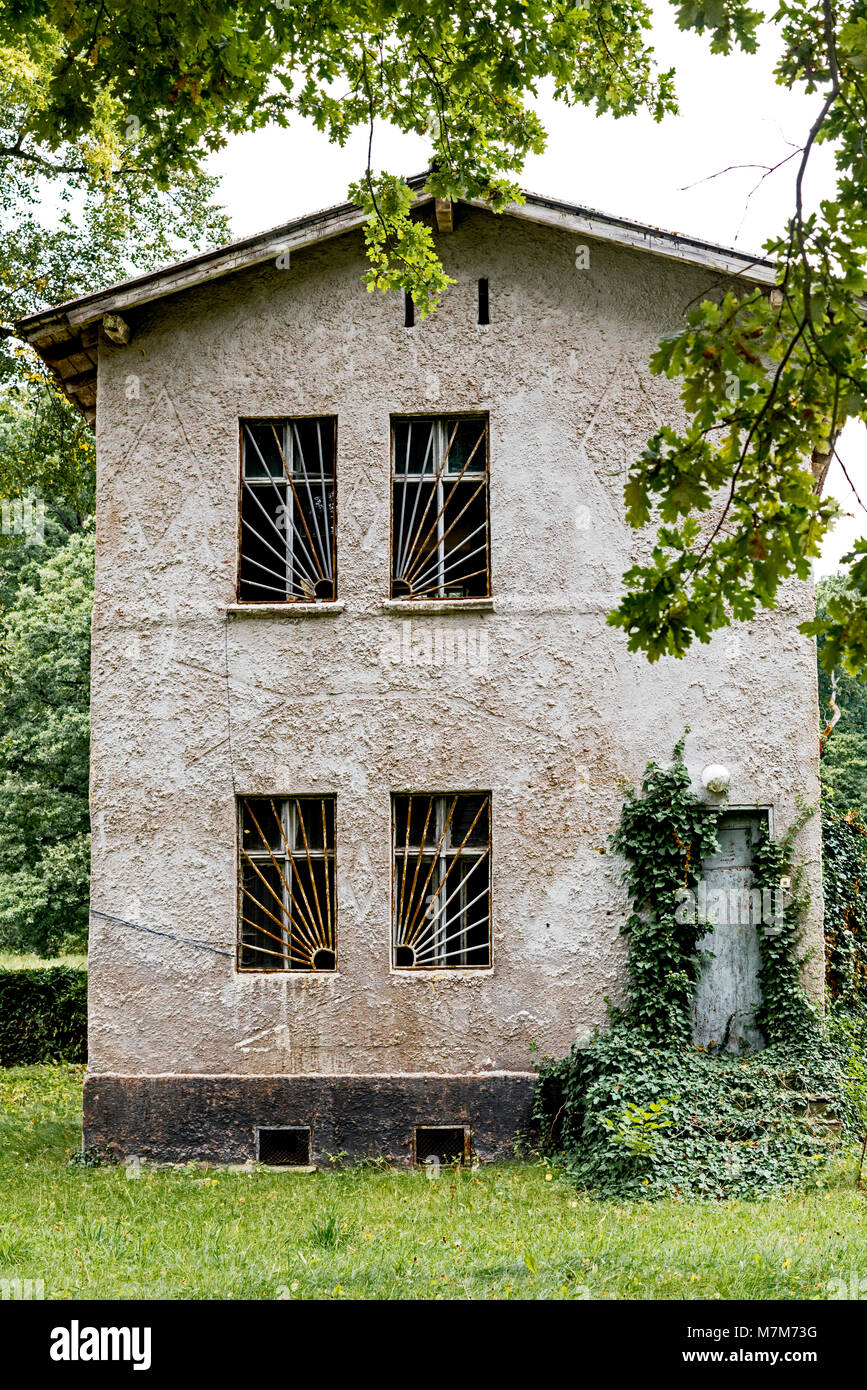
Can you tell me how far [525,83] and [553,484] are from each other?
184 inches

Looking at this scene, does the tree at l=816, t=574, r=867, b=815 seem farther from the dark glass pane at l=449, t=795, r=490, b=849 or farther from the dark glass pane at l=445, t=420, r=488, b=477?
the dark glass pane at l=449, t=795, r=490, b=849

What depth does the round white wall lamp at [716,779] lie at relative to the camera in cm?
1091

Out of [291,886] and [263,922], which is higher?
[291,886]

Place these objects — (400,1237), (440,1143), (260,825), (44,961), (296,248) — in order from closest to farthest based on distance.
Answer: (400,1237)
(440,1143)
(260,825)
(296,248)
(44,961)

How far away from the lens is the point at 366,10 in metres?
6.82

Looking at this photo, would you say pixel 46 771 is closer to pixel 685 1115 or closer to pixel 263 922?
pixel 263 922

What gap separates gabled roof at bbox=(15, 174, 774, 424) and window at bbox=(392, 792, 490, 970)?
5.03m

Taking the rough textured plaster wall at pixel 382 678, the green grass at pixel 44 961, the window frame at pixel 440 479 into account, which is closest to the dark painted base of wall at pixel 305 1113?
the rough textured plaster wall at pixel 382 678

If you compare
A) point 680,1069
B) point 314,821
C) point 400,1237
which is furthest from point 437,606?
point 400,1237

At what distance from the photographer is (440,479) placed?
1154 cm

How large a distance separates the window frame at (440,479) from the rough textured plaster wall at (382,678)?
0.11m

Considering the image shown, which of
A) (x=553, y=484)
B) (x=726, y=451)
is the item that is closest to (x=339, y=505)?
(x=553, y=484)

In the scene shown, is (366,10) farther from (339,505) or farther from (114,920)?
(114,920)

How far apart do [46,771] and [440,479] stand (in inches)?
556
